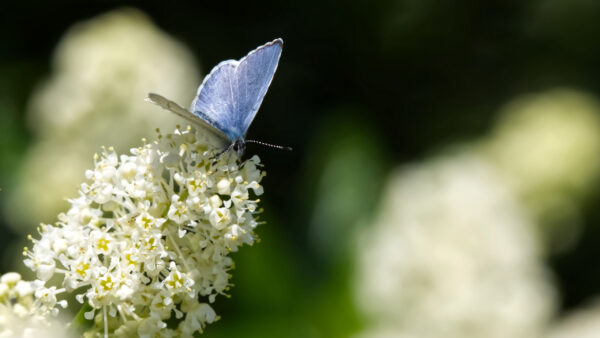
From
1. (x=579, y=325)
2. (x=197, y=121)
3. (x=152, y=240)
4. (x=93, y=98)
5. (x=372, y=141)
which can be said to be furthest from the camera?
(x=93, y=98)

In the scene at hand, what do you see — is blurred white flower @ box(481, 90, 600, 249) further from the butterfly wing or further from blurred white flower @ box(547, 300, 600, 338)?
the butterfly wing

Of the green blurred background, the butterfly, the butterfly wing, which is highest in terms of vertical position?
the green blurred background

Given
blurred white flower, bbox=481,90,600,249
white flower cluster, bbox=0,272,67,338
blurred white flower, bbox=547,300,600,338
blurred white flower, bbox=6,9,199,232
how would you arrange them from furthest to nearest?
blurred white flower, bbox=481,90,600,249 < blurred white flower, bbox=6,9,199,232 < blurred white flower, bbox=547,300,600,338 < white flower cluster, bbox=0,272,67,338

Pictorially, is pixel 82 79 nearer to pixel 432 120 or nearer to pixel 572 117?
pixel 432 120

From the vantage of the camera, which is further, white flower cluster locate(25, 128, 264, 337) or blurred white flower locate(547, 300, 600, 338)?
blurred white flower locate(547, 300, 600, 338)

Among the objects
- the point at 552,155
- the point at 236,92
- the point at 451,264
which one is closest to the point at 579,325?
the point at 451,264

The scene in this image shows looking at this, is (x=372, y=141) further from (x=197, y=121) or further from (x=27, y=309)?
(x=27, y=309)

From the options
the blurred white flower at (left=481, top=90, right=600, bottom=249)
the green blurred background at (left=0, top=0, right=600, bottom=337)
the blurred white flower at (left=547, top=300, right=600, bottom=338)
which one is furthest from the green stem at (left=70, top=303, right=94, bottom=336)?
the blurred white flower at (left=481, top=90, right=600, bottom=249)
